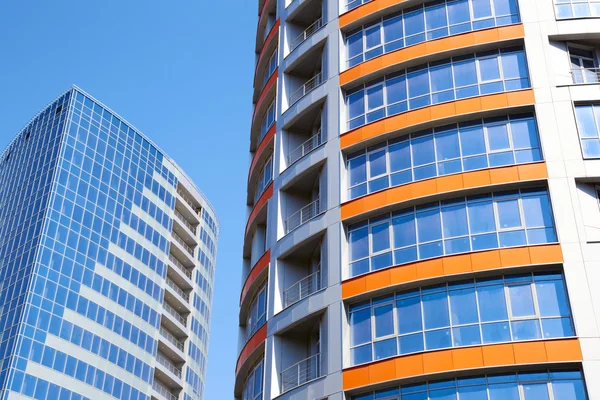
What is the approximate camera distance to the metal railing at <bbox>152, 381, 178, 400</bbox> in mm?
80319

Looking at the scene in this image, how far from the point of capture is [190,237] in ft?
301

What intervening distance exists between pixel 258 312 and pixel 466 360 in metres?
13.0

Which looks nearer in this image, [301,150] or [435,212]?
[435,212]

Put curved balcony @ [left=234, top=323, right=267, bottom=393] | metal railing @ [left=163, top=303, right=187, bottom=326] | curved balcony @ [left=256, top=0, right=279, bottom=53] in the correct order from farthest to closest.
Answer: metal railing @ [left=163, top=303, right=187, bottom=326] → curved balcony @ [left=256, top=0, right=279, bottom=53] → curved balcony @ [left=234, top=323, right=267, bottom=393]

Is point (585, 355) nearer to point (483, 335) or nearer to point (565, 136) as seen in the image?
point (483, 335)

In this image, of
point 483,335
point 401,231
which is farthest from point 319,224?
point 483,335

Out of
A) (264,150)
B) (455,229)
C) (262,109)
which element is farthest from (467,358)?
(262,109)

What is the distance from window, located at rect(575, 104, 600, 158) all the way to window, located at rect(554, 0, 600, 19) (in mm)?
4499

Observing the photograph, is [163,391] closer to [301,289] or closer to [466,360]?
[301,289]

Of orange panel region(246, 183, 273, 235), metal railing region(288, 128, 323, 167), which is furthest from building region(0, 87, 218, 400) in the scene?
metal railing region(288, 128, 323, 167)

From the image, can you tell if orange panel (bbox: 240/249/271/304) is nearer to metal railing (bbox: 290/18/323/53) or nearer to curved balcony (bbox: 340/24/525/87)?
curved balcony (bbox: 340/24/525/87)

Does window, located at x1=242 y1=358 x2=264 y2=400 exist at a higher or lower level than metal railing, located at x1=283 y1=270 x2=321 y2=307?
lower

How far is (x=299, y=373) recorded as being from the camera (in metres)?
33.8

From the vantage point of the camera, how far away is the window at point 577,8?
34.6 metres
